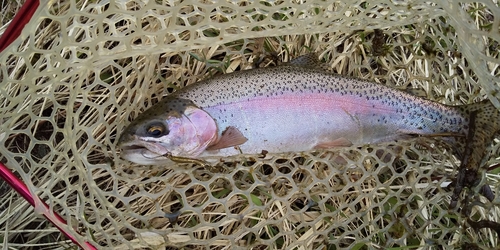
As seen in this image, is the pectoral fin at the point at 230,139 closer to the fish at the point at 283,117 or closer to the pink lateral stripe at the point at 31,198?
the fish at the point at 283,117

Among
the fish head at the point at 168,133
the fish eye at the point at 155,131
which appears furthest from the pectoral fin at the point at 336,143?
the fish eye at the point at 155,131

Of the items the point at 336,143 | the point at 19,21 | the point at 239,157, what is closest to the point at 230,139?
the point at 239,157

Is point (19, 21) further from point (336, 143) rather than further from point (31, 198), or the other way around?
point (336, 143)

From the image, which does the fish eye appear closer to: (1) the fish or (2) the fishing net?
Answer: (1) the fish

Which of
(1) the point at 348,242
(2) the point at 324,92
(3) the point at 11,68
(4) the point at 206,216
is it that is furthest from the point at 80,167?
(1) the point at 348,242

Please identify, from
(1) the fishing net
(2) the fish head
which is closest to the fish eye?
(2) the fish head

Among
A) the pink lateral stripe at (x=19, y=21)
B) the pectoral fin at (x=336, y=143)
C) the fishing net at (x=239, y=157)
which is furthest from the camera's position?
the pectoral fin at (x=336, y=143)
